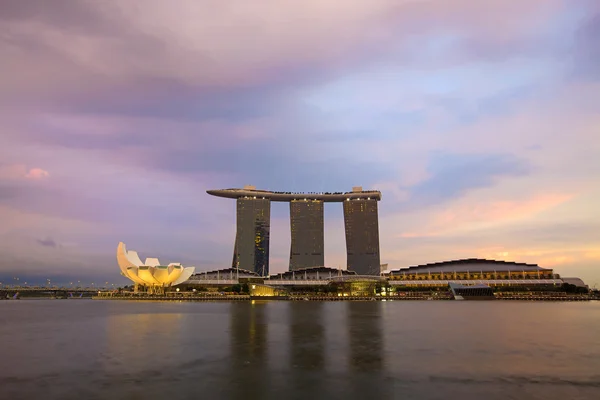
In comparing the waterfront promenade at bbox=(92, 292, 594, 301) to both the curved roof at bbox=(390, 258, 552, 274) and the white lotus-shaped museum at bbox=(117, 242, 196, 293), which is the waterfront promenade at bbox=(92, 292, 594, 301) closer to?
the white lotus-shaped museum at bbox=(117, 242, 196, 293)

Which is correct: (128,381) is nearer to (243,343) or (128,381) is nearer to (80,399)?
(80,399)

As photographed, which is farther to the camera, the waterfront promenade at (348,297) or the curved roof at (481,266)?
the curved roof at (481,266)

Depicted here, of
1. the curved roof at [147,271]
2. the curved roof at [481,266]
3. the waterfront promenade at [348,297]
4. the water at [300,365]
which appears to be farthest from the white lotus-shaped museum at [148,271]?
the water at [300,365]

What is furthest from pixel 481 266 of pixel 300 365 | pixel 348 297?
pixel 300 365

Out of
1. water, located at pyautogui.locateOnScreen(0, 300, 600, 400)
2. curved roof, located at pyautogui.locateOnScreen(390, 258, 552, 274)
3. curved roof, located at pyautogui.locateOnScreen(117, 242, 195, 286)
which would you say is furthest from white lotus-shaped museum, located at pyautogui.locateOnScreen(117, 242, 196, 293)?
water, located at pyautogui.locateOnScreen(0, 300, 600, 400)

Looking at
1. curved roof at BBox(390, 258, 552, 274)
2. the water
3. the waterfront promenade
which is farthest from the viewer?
curved roof at BBox(390, 258, 552, 274)

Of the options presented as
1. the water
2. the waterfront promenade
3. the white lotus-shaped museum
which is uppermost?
the white lotus-shaped museum

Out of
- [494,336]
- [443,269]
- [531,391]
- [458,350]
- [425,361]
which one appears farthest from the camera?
[443,269]

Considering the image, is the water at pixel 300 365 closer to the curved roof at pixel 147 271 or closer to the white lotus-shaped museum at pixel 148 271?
the curved roof at pixel 147 271

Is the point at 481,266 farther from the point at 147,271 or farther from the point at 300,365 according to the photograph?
the point at 300,365

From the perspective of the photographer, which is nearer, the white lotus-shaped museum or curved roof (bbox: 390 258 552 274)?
the white lotus-shaped museum

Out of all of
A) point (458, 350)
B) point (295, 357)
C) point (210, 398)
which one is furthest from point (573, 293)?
point (210, 398)
